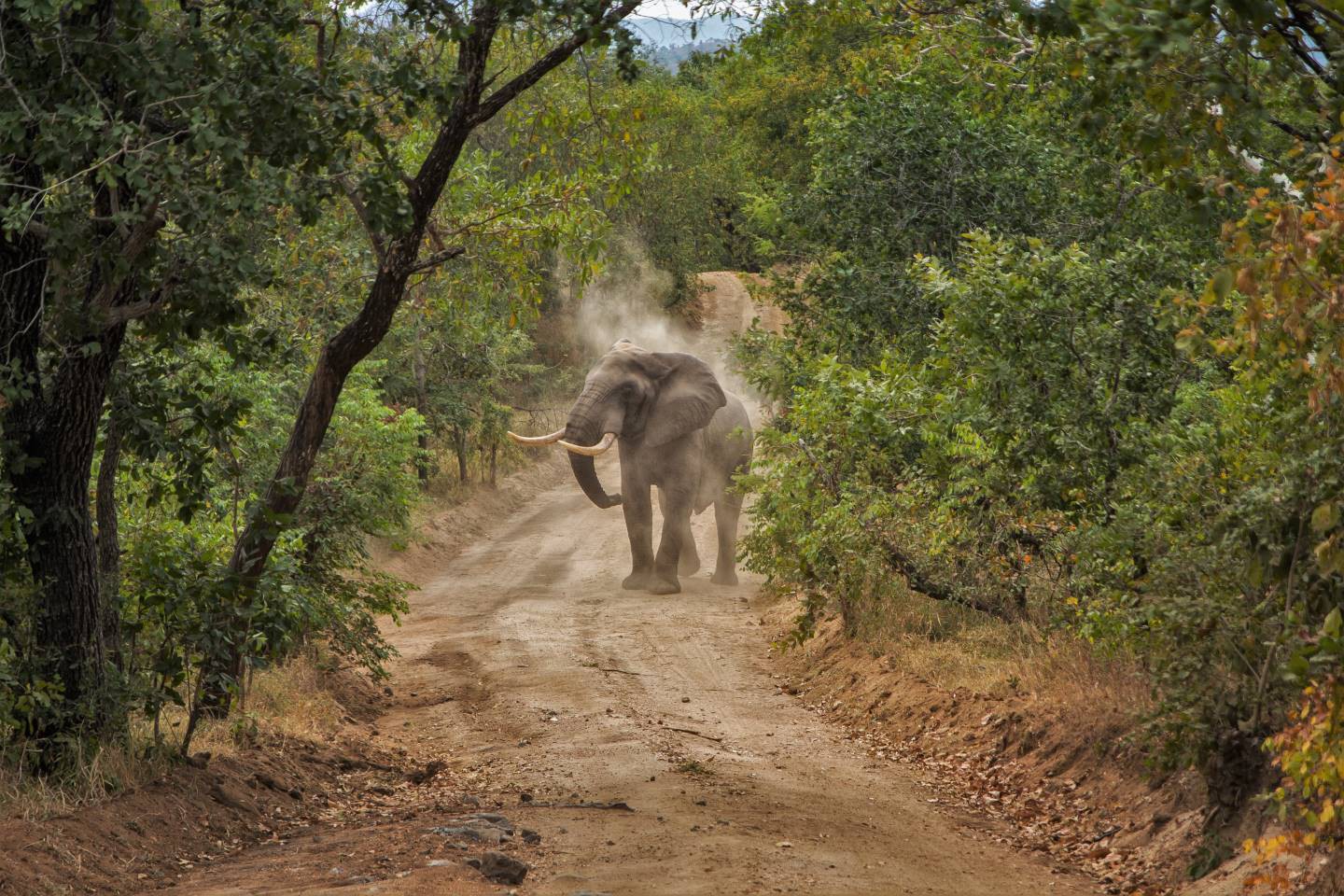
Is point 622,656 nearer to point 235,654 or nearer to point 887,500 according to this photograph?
point 887,500

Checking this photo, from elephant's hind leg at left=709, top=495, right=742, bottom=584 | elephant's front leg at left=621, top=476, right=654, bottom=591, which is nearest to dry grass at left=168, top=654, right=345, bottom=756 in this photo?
elephant's front leg at left=621, top=476, right=654, bottom=591

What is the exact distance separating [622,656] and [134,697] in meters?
6.76

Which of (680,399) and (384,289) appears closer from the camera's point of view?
(384,289)

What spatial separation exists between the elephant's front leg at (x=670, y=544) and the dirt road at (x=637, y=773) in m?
0.35

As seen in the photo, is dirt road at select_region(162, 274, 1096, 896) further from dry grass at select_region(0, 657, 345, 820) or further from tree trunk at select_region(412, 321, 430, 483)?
tree trunk at select_region(412, 321, 430, 483)

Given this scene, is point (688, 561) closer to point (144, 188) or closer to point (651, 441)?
point (651, 441)

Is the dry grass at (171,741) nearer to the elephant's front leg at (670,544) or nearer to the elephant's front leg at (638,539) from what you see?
the elephant's front leg at (670,544)

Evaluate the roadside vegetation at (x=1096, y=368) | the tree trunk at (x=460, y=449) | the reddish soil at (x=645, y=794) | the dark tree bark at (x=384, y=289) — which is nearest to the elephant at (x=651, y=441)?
the roadside vegetation at (x=1096, y=368)

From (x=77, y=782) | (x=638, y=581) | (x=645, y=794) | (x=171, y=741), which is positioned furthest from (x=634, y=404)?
(x=77, y=782)

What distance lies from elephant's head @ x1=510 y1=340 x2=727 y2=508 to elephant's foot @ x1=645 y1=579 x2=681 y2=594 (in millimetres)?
1661

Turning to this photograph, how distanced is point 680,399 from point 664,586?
9.64 ft

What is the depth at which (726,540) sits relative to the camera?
68.3 ft

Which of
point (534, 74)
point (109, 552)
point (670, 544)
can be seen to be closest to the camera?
point (109, 552)

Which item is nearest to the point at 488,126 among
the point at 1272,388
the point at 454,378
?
the point at 454,378
